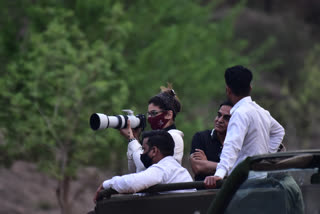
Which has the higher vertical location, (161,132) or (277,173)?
(161,132)

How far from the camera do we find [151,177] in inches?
175

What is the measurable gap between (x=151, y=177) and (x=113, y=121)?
0.86 meters

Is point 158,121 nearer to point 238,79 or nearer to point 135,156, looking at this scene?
point 135,156

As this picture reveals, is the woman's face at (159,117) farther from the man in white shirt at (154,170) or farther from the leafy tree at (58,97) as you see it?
the leafy tree at (58,97)

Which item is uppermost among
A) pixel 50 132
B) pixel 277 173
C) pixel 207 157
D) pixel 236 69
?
pixel 50 132

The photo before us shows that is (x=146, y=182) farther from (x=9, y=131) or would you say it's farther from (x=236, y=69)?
(x=9, y=131)

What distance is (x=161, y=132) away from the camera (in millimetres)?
4766

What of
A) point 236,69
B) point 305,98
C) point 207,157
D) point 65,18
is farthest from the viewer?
point 305,98

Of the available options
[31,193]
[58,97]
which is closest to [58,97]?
[58,97]

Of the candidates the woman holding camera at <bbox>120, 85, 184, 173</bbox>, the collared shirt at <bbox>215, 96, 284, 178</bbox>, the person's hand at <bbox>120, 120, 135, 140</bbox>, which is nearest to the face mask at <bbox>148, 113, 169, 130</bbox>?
the woman holding camera at <bbox>120, 85, 184, 173</bbox>

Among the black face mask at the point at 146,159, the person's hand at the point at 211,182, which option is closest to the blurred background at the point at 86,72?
the black face mask at the point at 146,159

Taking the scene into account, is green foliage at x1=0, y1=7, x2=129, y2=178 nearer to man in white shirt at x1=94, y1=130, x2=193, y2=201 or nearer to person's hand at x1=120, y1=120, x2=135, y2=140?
person's hand at x1=120, y1=120, x2=135, y2=140

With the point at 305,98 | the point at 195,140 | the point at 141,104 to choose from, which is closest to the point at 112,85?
the point at 141,104

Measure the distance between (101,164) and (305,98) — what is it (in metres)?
20.1
